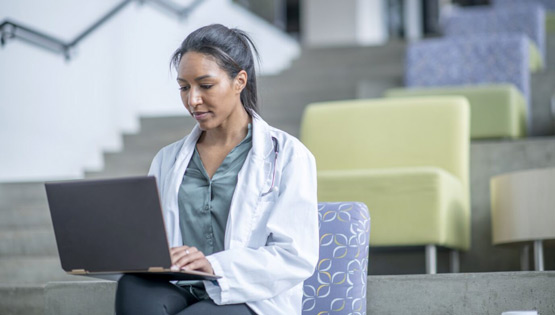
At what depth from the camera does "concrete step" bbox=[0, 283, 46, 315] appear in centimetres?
354

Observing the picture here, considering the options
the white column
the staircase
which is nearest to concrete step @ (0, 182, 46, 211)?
the staircase

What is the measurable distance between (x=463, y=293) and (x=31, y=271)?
207cm

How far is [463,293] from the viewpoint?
2.89 m

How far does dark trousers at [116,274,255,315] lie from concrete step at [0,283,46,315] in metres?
1.43

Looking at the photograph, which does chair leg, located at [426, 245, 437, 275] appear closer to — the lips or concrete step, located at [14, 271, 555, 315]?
concrete step, located at [14, 271, 555, 315]

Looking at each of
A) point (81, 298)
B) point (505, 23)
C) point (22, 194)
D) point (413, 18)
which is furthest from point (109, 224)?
point (413, 18)

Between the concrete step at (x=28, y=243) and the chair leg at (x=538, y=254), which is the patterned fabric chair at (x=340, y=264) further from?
the concrete step at (x=28, y=243)

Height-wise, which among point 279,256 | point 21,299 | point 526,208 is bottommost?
point 21,299

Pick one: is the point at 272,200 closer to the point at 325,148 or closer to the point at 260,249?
the point at 260,249

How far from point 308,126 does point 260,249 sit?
7.72 ft

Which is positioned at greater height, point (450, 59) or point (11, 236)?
point (450, 59)

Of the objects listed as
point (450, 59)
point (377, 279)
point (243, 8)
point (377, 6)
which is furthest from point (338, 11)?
point (377, 279)

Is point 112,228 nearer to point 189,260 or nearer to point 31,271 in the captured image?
point 189,260

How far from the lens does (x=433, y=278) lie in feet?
9.62
